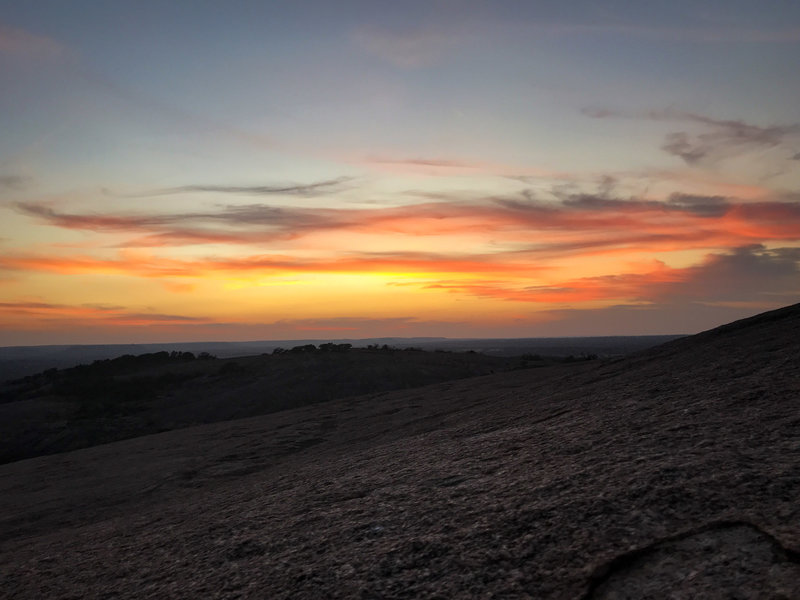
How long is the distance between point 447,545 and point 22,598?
4.27 m

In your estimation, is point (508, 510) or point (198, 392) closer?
point (508, 510)

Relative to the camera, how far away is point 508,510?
4852 millimetres

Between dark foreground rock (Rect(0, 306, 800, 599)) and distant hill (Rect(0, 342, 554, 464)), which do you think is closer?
dark foreground rock (Rect(0, 306, 800, 599))

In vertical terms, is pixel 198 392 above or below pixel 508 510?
below

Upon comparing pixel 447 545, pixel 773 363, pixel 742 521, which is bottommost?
pixel 447 545

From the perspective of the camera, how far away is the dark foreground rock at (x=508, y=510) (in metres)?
3.83

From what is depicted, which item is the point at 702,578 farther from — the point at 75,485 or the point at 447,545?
the point at 75,485

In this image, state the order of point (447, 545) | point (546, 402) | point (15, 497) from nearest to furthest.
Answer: point (447, 545)
point (546, 402)
point (15, 497)

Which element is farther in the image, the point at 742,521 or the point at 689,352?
the point at 689,352

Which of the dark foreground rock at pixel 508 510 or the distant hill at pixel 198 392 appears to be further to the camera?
the distant hill at pixel 198 392

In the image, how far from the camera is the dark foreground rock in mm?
3832

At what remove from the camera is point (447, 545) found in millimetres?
4527

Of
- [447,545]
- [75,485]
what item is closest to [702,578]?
[447,545]

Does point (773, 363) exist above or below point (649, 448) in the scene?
above
